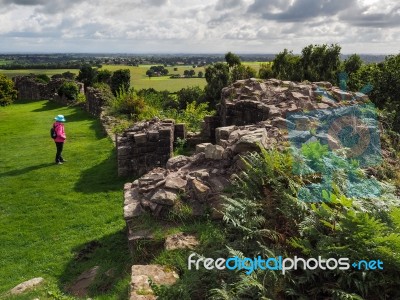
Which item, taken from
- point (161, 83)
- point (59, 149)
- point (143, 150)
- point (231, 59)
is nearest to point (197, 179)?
point (143, 150)

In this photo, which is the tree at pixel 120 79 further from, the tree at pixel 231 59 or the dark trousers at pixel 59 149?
the dark trousers at pixel 59 149

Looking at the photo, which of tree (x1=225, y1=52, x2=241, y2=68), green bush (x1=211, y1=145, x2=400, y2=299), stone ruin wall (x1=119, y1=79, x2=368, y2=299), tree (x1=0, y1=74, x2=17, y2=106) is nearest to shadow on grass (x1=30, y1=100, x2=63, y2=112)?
tree (x1=0, y1=74, x2=17, y2=106)

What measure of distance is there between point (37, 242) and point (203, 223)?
4116 mm

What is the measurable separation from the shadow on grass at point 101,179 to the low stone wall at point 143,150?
37cm

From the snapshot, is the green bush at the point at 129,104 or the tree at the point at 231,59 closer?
the green bush at the point at 129,104

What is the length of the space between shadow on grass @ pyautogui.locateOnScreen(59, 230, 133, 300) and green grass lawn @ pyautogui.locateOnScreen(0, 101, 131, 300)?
0.02m

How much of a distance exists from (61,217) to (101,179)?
7.76ft

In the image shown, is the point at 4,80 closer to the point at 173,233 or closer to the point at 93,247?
the point at 93,247

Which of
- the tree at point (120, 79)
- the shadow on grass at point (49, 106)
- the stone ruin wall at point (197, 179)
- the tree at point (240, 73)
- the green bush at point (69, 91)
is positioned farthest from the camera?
the tree at point (240, 73)

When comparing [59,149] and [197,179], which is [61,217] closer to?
[197,179]

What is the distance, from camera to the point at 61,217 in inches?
362

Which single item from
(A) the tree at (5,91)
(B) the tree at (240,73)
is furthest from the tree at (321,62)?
(A) the tree at (5,91)

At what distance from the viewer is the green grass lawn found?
22.7 ft

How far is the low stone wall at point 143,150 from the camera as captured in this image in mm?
11422
